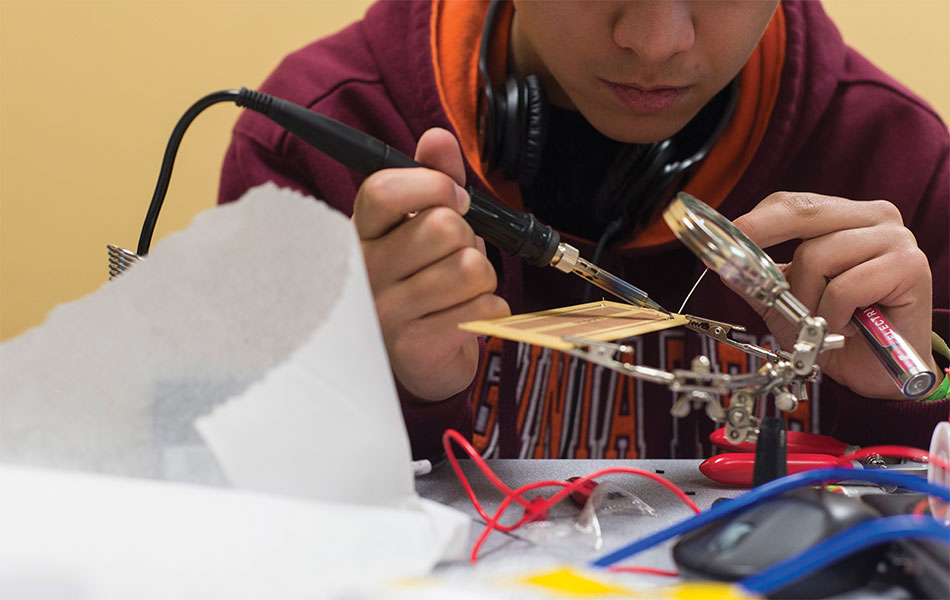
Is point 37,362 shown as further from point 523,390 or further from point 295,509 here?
point 523,390

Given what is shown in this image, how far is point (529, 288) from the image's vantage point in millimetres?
A: 762

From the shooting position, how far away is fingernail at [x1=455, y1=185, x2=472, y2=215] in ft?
1.38

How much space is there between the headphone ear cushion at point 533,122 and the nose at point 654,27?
0.40 feet

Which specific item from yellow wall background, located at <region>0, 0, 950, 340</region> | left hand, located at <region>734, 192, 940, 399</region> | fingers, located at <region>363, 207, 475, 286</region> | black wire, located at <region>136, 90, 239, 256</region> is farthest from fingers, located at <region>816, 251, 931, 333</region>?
yellow wall background, located at <region>0, 0, 950, 340</region>

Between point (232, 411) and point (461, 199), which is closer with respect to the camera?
point (232, 411)

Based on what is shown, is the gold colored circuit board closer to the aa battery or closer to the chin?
the aa battery

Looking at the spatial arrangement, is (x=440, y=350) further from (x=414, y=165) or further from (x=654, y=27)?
(x=654, y=27)

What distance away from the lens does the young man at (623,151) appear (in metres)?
0.57

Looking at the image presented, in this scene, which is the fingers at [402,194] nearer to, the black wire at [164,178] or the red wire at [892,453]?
the black wire at [164,178]

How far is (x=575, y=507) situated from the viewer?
1.29 ft

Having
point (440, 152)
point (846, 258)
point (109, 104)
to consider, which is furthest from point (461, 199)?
point (109, 104)

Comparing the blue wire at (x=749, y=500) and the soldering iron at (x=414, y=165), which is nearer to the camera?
the blue wire at (x=749, y=500)

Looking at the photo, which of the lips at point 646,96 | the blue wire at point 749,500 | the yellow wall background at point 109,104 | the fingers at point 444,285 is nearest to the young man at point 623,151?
the lips at point 646,96

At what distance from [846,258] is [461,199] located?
25 centimetres
